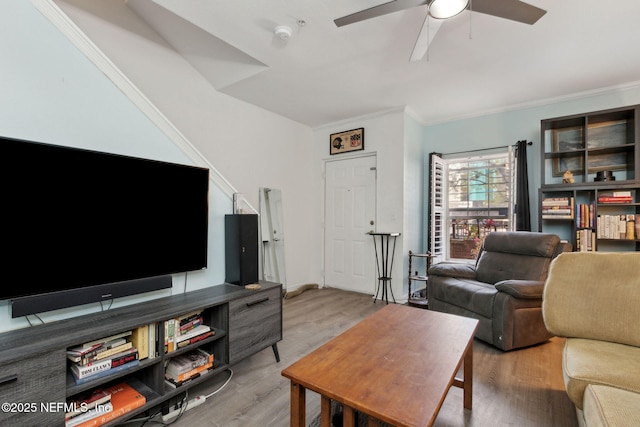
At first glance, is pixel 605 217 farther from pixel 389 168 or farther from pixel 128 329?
pixel 128 329

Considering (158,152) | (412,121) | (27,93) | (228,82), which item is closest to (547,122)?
(412,121)

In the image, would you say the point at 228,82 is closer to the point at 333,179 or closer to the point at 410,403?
the point at 333,179

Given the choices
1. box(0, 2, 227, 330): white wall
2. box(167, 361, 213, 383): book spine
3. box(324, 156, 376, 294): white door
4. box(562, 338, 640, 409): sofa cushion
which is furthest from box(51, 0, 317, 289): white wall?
box(562, 338, 640, 409): sofa cushion

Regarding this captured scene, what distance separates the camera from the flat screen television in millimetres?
1368

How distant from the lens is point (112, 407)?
1.46 m

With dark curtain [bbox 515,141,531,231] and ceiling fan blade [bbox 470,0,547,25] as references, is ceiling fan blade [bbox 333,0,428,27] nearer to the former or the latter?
ceiling fan blade [bbox 470,0,547,25]

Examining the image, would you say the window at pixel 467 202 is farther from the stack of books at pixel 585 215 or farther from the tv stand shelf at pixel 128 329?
the tv stand shelf at pixel 128 329

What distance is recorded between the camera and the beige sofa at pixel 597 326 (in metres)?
1.24

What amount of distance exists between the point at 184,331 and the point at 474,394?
6.26 feet

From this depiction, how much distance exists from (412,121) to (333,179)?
1430 mm

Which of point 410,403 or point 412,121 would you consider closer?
point 410,403

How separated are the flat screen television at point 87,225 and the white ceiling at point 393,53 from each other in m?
1.23

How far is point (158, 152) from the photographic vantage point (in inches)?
79.3

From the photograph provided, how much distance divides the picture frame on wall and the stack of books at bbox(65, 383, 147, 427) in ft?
12.0
